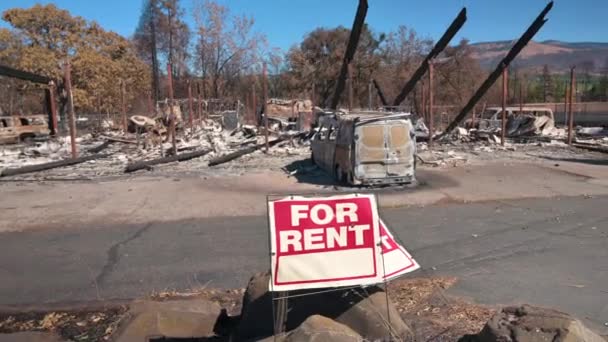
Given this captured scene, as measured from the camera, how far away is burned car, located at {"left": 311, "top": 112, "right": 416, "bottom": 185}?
1302 centimetres

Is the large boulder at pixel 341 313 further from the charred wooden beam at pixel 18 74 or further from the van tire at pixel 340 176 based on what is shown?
the charred wooden beam at pixel 18 74

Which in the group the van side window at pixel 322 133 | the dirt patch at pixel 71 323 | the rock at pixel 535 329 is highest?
the van side window at pixel 322 133

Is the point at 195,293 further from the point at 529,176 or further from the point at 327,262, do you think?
the point at 529,176

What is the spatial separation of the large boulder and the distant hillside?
68.4 feet

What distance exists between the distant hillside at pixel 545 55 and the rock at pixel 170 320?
2119cm

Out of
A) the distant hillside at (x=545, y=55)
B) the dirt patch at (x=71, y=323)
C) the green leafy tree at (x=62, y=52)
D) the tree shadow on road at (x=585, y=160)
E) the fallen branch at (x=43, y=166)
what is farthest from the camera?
the green leafy tree at (x=62, y=52)

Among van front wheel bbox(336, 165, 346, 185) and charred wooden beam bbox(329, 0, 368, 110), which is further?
charred wooden beam bbox(329, 0, 368, 110)

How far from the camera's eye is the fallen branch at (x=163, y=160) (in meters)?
17.2

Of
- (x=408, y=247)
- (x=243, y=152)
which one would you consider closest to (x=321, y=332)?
(x=408, y=247)

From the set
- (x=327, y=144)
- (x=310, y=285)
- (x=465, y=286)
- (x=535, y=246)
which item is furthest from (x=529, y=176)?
(x=310, y=285)

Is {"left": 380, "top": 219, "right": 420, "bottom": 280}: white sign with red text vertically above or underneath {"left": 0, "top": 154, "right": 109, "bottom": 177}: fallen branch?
above

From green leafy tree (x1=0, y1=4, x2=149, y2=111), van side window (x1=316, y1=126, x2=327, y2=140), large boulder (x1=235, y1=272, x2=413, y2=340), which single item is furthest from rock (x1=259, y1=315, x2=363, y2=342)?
green leafy tree (x1=0, y1=4, x2=149, y2=111)

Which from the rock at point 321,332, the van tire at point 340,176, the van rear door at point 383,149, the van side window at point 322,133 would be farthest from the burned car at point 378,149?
the rock at point 321,332

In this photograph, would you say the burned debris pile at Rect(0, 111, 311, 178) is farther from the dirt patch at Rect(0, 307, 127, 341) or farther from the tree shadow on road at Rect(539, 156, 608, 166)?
the dirt patch at Rect(0, 307, 127, 341)
